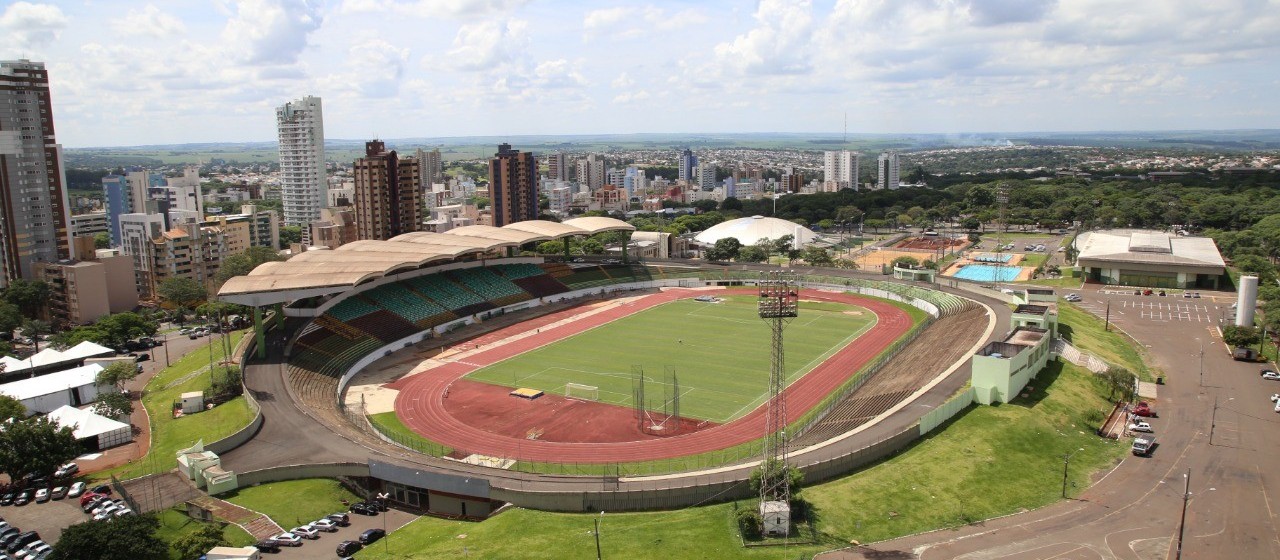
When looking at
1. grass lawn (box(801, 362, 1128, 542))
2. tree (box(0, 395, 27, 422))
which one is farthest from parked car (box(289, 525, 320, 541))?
tree (box(0, 395, 27, 422))

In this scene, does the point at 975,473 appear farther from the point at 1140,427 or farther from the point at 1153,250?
the point at 1153,250

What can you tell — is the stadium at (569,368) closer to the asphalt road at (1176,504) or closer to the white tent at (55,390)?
the asphalt road at (1176,504)

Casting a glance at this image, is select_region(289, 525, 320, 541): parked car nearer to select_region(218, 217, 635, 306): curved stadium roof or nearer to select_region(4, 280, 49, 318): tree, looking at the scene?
select_region(218, 217, 635, 306): curved stadium roof

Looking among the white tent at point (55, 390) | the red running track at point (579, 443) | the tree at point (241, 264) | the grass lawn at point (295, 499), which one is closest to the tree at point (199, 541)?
the grass lawn at point (295, 499)

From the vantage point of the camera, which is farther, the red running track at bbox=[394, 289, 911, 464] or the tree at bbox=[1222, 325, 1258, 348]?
the tree at bbox=[1222, 325, 1258, 348]

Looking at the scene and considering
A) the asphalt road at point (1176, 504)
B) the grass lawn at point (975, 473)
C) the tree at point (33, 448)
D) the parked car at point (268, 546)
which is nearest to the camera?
the asphalt road at point (1176, 504)

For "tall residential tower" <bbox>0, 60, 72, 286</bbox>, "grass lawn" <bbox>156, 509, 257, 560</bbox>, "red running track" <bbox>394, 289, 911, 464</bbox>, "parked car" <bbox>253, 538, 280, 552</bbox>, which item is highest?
"tall residential tower" <bbox>0, 60, 72, 286</bbox>

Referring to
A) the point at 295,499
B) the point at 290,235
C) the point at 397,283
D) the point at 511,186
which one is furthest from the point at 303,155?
the point at 295,499
